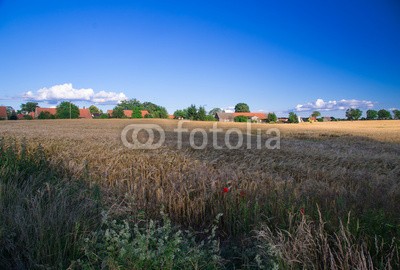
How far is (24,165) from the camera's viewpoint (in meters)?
6.70

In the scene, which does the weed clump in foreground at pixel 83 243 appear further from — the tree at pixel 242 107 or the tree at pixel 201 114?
the tree at pixel 242 107

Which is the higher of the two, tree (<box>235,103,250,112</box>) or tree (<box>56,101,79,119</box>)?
tree (<box>235,103,250,112</box>)

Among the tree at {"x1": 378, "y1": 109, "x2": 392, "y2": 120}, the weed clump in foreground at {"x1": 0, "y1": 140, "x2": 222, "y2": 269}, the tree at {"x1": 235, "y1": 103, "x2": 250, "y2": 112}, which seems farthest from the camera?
the tree at {"x1": 235, "y1": 103, "x2": 250, "y2": 112}

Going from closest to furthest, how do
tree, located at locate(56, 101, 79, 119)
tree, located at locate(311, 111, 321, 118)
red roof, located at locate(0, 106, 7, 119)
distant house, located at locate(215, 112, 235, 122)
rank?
red roof, located at locate(0, 106, 7, 119) → tree, located at locate(56, 101, 79, 119) → distant house, located at locate(215, 112, 235, 122) → tree, located at locate(311, 111, 321, 118)

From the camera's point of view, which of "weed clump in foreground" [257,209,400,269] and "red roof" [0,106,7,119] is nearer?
"weed clump in foreground" [257,209,400,269]

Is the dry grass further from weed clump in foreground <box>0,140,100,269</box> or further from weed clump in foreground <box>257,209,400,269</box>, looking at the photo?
weed clump in foreground <box>0,140,100,269</box>

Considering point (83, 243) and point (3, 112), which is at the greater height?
point (3, 112)

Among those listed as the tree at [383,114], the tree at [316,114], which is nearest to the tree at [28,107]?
the tree at [316,114]

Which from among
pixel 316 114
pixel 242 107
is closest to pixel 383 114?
pixel 316 114

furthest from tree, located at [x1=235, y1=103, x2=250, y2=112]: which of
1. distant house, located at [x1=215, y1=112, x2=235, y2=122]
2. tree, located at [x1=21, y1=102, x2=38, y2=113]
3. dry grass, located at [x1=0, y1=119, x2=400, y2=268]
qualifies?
dry grass, located at [x1=0, y1=119, x2=400, y2=268]

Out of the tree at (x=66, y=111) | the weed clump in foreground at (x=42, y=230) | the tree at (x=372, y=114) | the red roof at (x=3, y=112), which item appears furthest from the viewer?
the tree at (x=372, y=114)

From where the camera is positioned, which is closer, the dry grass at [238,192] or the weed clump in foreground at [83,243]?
the weed clump in foreground at [83,243]

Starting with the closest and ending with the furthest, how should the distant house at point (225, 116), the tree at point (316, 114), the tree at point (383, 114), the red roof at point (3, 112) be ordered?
the red roof at point (3, 112) → the tree at point (383, 114) → the distant house at point (225, 116) → the tree at point (316, 114)

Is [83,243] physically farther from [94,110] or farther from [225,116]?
[94,110]
